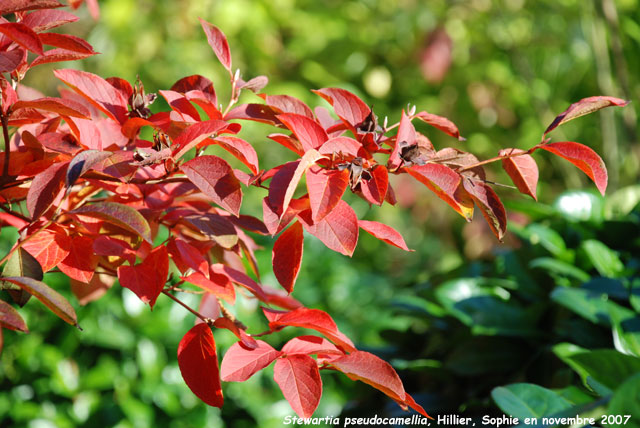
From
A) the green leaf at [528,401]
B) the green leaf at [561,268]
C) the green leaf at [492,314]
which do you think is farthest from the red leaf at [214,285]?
the green leaf at [561,268]

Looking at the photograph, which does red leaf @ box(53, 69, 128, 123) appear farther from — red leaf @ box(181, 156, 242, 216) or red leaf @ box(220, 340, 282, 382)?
red leaf @ box(220, 340, 282, 382)

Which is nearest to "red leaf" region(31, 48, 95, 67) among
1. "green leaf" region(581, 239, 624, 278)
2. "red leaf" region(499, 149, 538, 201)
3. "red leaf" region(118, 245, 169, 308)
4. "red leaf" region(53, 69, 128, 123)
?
"red leaf" region(53, 69, 128, 123)

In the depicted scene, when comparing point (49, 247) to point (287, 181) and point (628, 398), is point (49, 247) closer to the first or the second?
point (287, 181)

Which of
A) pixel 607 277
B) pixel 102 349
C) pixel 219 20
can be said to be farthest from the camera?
pixel 219 20

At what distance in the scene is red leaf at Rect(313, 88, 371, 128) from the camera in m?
0.66

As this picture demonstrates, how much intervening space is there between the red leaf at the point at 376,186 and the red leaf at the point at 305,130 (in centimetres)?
6

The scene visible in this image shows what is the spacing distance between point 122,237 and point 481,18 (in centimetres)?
289

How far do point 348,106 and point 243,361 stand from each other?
30 cm

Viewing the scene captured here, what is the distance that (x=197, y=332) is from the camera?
670mm

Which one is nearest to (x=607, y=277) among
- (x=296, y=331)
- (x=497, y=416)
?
(x=497, y=416)

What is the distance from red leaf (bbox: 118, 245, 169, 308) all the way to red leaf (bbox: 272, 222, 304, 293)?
0.40 feet

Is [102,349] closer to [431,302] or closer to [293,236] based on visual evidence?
[431,302]

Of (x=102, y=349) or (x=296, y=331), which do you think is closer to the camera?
(x=102, y=349)

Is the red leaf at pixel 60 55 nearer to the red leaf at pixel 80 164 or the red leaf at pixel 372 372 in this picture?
the red leaf at pixel 80 164
